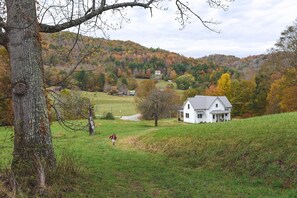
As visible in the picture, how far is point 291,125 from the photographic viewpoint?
13.3 metres

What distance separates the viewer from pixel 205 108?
57531mm

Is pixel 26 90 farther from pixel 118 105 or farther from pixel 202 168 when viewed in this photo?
pixel 118 105

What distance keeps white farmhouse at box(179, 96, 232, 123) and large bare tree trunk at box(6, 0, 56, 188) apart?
51.2m

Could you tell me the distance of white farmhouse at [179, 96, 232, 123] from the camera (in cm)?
5753

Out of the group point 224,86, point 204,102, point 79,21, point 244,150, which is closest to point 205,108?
point 204,102

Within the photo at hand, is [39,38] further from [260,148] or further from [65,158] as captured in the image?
[260,148]

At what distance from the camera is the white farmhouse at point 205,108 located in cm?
5753

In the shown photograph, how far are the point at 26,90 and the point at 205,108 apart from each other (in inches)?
2061

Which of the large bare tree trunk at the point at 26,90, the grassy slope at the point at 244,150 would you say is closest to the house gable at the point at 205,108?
Answer: the grassy slope at the point at 244,150

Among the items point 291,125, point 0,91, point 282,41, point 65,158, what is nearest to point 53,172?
point 65,158

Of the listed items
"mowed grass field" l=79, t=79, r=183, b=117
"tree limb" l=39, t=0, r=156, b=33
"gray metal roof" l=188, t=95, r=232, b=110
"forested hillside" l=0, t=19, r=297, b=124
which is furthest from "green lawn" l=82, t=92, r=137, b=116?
"tree limb" l=39, t=0, r=156, b=33

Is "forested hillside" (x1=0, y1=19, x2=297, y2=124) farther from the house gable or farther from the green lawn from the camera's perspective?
the house gable

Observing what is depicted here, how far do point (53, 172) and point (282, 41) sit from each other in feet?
106

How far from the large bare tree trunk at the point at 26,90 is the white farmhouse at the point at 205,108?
5119 cm
